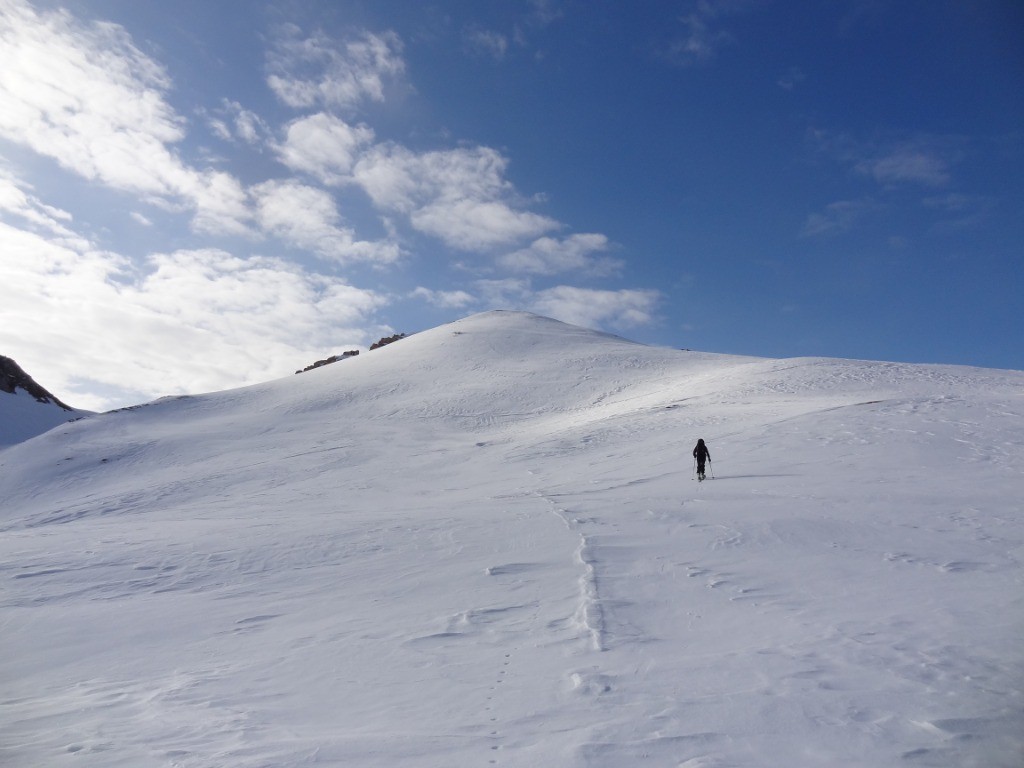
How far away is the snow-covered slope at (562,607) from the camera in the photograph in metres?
5.43

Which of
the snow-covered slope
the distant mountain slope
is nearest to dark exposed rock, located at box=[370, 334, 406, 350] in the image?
the distant mountain slope

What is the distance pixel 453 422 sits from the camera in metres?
36.1

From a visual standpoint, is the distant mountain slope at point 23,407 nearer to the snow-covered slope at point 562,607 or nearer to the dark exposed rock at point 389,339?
the dark exposed rock at point 389,339

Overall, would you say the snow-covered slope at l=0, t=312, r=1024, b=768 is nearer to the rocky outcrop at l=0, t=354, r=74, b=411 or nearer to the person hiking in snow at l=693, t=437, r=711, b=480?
the person hiking in snow at l=693, t=437, r=711, b=480

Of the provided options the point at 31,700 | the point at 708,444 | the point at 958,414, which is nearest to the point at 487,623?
the point at 31,700

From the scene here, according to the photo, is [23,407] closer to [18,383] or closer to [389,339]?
[18,383]

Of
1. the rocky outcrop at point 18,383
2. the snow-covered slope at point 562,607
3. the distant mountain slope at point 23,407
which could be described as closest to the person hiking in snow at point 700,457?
the snow-covered slope at point 562,607

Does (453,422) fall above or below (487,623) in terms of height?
above

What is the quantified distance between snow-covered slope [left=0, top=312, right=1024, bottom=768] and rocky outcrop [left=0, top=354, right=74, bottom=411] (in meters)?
100

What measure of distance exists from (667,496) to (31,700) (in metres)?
12.6

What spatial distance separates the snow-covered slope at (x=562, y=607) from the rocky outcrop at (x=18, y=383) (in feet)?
329

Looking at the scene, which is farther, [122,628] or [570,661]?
[122,628]

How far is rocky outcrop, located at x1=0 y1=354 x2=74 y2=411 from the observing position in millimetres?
105000

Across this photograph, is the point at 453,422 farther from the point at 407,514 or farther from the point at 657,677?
the point at 657,677
